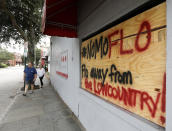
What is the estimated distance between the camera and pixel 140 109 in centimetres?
162

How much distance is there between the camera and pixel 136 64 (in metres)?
1.68

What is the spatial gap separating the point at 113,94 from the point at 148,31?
3.86 ft

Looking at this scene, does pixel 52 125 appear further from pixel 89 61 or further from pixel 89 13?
pixel 89 13

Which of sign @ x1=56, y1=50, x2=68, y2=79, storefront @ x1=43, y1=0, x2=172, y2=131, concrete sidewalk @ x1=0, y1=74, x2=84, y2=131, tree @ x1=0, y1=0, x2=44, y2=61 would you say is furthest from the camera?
tree @ x1=0, y1=0, x2=44, y2=61

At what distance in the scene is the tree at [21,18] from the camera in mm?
7004

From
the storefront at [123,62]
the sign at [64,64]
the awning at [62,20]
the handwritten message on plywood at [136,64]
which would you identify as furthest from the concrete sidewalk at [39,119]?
the awning at [62,20]

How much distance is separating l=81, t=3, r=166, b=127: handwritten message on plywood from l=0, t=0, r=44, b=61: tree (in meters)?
6.50

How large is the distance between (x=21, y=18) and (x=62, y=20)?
6803 millimetres

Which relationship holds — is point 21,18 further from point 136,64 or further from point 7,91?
point 136,64

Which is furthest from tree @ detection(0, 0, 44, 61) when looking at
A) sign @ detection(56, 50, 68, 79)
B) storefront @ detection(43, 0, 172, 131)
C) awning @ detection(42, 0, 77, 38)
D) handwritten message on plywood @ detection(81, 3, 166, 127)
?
handwritten message on plywood @ detection(81, 3, 166, 127)

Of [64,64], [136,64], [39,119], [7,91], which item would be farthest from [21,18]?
[136,64]

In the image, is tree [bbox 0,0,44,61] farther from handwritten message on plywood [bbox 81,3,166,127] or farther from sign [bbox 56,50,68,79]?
handwritten message on plywood [bbox 81,3,166,127]

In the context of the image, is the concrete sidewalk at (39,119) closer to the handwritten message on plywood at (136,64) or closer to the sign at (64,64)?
the sign at (64,64)

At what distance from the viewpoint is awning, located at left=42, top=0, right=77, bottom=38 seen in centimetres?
303
